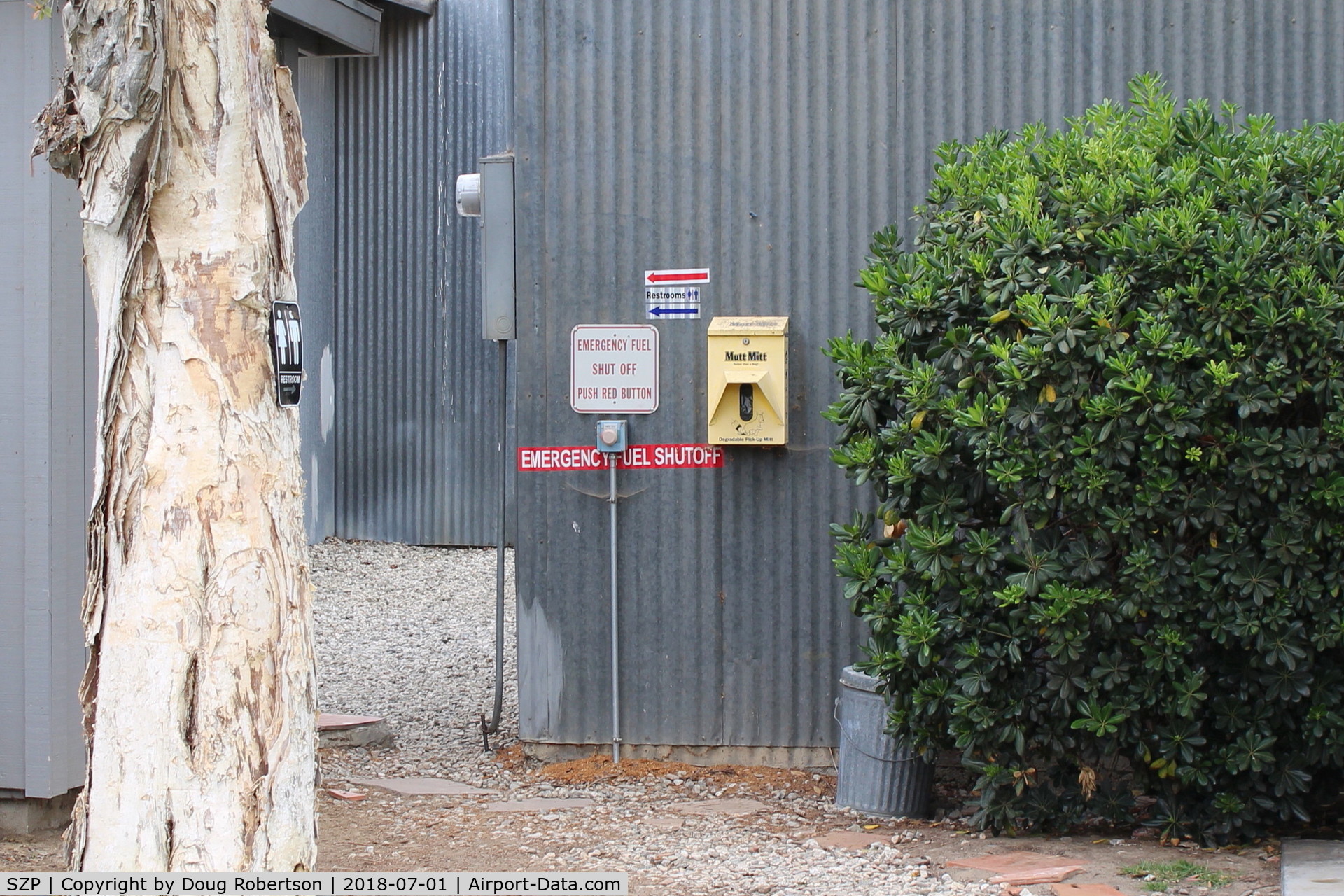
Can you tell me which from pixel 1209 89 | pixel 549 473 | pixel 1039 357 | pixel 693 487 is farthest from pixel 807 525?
pixel 1209 89

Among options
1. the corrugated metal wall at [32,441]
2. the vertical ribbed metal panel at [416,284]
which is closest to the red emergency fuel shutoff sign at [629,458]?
the corrugated metal wall at [32,441]

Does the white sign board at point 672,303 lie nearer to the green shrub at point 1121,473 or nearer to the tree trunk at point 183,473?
the green shrub at point 1121,473

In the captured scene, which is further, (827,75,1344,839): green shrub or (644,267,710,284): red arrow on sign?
(644,267,710,284): red arrow on sign

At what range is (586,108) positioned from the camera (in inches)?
267

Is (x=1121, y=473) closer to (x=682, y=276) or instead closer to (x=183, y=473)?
(x=682, y=276)

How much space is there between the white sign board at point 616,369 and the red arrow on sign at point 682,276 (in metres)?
0.24

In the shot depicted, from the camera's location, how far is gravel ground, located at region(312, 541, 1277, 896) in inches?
194

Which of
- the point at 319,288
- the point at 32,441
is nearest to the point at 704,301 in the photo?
the point at 32,441

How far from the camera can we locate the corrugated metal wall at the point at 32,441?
525 cm

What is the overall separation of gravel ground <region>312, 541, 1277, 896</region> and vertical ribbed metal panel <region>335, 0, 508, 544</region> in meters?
5.23

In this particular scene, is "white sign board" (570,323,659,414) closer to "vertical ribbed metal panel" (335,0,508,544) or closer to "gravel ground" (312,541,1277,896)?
"gravel ground" (312,541,1277,896)

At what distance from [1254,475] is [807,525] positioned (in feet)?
7.70

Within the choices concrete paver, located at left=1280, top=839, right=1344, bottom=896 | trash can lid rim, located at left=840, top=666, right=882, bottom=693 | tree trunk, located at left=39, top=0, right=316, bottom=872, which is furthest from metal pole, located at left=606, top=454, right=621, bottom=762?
tree trunk, located at left=39, top=0, right=316, bottom=872

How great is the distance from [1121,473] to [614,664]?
9.37ft
